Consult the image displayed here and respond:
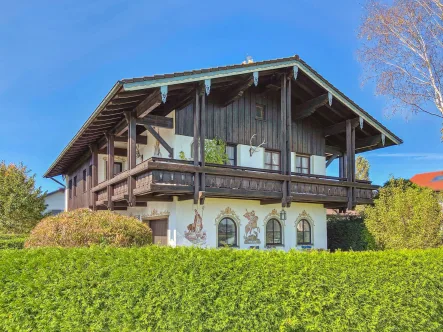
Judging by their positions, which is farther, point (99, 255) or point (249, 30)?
point (249, 30)

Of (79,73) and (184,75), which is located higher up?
(79,73)

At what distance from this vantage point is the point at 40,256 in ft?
22.4

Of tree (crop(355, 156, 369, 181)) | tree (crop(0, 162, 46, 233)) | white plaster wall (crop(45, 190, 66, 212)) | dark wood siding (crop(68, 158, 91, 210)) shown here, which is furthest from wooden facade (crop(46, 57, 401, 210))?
tree (crop(355, 156, 369, 181))

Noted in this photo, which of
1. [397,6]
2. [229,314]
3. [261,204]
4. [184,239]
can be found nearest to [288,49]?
[397,6]

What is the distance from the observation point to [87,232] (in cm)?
848

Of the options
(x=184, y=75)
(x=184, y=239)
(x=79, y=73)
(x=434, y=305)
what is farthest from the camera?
(x=79, y=73)

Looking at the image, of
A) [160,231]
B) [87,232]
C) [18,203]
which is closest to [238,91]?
[160,231]

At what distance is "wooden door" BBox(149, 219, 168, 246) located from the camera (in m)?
13.7

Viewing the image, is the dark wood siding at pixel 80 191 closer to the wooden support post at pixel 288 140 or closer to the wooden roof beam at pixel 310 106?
the wooden support post at pixel 288 140

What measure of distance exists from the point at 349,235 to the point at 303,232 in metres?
2.32

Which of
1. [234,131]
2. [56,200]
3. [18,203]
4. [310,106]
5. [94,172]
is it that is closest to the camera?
[234,131]

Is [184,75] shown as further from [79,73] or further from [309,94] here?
[79,73]

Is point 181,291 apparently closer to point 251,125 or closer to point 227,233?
point 227,233

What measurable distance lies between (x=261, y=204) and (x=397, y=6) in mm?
9603
